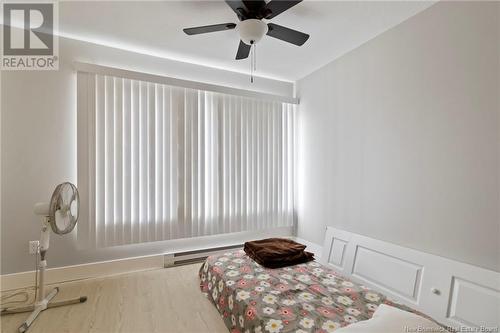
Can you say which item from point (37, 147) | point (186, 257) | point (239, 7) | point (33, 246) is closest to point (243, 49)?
point (239, 7)

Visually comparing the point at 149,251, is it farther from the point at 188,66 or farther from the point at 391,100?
the point at 391,100

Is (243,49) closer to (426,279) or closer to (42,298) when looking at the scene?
(426,279)

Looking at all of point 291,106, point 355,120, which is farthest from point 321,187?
point 291,106

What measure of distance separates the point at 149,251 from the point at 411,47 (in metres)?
3.45

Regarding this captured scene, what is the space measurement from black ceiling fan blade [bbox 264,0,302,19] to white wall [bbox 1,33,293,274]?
6.24 feet

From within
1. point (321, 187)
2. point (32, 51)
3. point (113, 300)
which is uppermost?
point (32, 51)

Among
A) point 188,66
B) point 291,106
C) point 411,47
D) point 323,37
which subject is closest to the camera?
point 411,47

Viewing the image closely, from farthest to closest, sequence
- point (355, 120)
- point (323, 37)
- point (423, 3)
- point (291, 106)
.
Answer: point (291, 106)
point (355, 120)
point (323, 37)
point (423, 3)

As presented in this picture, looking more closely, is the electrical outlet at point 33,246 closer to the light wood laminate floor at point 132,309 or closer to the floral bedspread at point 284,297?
the light wood laminate floor at point 132,309

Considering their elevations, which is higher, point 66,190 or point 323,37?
point 323,37

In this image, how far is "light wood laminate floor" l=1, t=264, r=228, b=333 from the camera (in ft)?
6.03

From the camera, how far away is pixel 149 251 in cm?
293

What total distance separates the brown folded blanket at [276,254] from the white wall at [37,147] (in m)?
1.60

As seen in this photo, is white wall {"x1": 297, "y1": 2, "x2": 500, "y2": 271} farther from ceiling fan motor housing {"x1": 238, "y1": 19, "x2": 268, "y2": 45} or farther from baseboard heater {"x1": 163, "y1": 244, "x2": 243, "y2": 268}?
baseboard heater {"x1": 163, "y1": 244, "x2": 243, "y2": 268}
